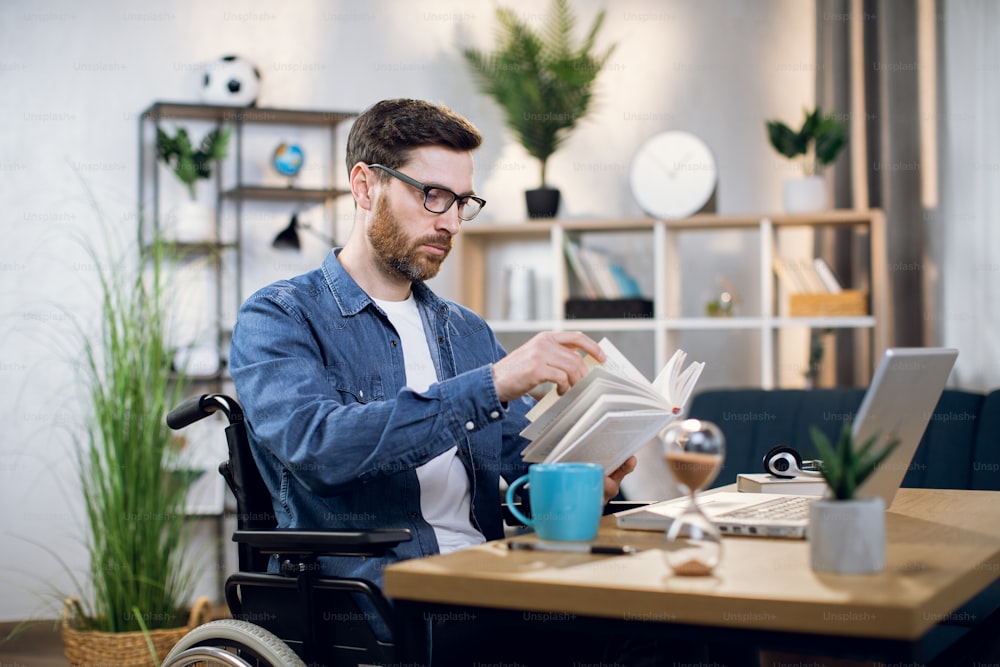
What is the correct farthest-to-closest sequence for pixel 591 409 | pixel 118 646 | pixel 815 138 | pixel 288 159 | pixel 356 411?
pixel 288 159
pixel 815 138
pixel 118 646
pixel 356 411
pixel 591 409

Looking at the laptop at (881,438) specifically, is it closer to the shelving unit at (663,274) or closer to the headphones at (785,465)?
the headphones at (785,465)

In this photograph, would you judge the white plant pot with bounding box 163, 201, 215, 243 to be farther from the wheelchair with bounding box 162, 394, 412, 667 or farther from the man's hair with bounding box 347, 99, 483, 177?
the wheelchair with bounding box 162, 394, 412, 667

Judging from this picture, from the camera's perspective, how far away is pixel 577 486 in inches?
51.0

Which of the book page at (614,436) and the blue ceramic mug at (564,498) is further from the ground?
the book page at (614,436)

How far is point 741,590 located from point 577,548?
28 cm

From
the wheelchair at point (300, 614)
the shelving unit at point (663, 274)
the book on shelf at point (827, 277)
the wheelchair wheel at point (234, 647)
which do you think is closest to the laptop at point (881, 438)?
the wheelchair at point (300, 614)

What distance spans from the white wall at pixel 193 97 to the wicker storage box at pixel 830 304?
68 cm

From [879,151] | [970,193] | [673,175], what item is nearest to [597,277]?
[673,175]

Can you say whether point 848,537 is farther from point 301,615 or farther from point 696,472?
point 301,615

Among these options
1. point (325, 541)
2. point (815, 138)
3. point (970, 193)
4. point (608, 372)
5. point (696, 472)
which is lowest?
point (325, 541)

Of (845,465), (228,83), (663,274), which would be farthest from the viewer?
(228,83)

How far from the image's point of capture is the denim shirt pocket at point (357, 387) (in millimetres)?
1738

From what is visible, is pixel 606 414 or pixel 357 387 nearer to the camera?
pixel 606 414

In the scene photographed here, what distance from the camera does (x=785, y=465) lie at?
1.89 metres
